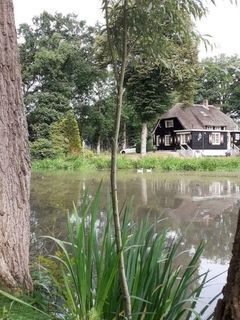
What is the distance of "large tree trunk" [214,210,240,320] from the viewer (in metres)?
1.16

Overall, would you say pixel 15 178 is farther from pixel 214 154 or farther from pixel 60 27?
pixel 214 154

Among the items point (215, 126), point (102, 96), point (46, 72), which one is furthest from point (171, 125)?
point (46, 72)

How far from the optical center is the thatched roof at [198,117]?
115 ft

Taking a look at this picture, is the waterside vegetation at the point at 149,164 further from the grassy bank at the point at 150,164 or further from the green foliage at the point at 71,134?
the green foliage at the point at 71,134

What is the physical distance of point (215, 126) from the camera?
3581cm

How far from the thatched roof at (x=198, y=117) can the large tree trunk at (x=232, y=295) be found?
110 feet

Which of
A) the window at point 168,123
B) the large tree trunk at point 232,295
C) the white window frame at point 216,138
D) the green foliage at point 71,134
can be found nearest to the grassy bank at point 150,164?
the green foliage at point 71,134

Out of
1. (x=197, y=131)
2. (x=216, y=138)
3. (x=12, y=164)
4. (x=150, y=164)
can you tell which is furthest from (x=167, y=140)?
(x=12, y=164)

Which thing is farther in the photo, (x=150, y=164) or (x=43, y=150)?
(x=43, y=150)

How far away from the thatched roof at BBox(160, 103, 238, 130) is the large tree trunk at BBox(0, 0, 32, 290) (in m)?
31.7

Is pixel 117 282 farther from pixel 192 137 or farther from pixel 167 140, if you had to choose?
pixel 167 140

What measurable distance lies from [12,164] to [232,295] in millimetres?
2060

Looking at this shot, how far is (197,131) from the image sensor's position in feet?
113

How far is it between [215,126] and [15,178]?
33.8m
